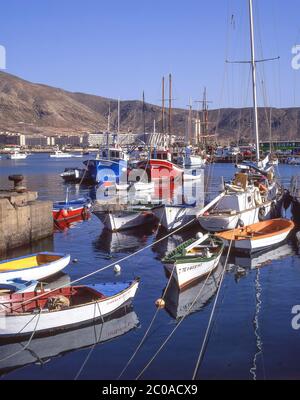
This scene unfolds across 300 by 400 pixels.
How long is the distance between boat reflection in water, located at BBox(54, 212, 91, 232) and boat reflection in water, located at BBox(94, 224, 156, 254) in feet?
9.88

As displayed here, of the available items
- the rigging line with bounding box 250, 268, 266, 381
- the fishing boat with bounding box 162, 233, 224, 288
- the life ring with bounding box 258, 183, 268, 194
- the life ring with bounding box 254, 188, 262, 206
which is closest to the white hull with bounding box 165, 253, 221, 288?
the fishing boat with bounding box 162, 233, 224, 288

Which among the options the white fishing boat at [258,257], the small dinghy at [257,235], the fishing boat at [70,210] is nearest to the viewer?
the white fishing boat at [258,257]

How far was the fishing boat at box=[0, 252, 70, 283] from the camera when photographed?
1944cm

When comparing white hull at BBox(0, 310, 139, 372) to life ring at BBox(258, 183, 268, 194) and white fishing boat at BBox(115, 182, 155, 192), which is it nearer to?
life ring at BBox(258, 183, 268, 194)

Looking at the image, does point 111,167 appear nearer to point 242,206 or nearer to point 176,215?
point 176,215

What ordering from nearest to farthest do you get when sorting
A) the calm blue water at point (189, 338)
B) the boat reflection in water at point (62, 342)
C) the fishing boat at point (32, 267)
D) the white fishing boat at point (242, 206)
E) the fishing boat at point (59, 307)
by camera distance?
the calm blue water at point (189, 338) → the boat reflection in water at point (62, 342) → the fishing boat at point (59, 307) → the fishing boat at point (32, 267) → the white fishing boat at point (242, 206)

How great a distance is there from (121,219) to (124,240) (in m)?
2.78

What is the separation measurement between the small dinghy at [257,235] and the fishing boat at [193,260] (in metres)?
1.85

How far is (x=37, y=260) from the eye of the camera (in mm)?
22141

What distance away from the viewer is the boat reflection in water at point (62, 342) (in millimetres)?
14234

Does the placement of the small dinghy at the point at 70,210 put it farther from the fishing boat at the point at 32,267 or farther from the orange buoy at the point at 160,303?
the orange buoy at the point at 160,303

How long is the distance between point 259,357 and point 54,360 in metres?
5.46

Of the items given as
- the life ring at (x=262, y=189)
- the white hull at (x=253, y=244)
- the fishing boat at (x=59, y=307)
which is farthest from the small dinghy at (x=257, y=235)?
the fishing boat at (x=59, y=307)

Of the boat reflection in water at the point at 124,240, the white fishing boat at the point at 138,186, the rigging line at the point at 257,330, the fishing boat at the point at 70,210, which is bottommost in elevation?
the rigging line at the point at 257,330
